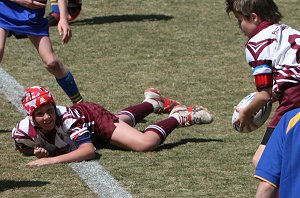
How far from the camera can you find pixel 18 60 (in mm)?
9516

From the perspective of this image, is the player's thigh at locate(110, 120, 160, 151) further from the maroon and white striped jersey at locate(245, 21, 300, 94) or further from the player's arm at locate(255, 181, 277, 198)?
the player's arm at locate(255, 181, 277, 198)

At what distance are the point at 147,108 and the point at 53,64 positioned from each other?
823 mm

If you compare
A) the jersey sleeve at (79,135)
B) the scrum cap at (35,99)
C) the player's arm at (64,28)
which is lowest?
the jersey sleeve at (79,135)

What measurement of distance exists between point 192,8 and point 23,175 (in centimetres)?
663

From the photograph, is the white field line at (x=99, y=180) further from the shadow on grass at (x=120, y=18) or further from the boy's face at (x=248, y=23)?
the shadow on grass at (x=120, y=18)

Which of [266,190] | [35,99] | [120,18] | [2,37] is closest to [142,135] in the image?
[35,99]

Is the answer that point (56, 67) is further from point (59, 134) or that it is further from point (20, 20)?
point (59, 134)

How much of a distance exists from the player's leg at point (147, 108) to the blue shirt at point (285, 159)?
12.0ft

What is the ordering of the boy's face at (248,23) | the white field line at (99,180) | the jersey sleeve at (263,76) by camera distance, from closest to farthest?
the jersey sleeve at (263,76) < the boy's face at (248,23) < the white field line at (99,180)

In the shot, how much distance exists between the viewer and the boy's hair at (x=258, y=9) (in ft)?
15.6

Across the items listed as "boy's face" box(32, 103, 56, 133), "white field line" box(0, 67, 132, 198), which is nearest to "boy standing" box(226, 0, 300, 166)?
"white field line" box(0, 67, 132, 198)

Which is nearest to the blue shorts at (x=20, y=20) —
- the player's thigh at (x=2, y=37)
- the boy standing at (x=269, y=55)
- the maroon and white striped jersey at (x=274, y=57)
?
the player's thigh at (x=2, y=37)

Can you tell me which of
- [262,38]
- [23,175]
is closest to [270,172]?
[262,38]

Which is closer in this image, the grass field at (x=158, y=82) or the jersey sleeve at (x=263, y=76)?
the jersey sleeve at (x=263, y=76)
